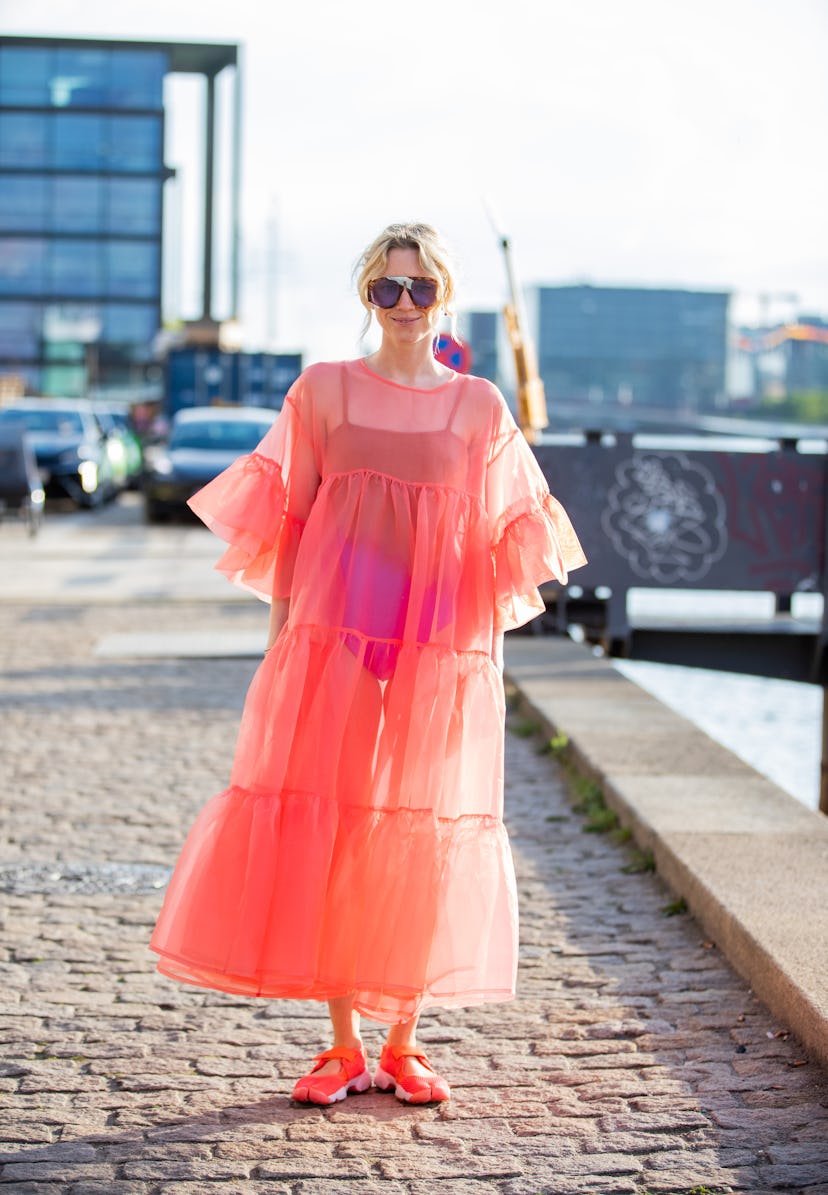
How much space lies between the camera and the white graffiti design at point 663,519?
537 inches

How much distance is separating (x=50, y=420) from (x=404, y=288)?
1132 inches

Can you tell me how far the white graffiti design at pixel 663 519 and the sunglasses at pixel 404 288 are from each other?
9.64 meters

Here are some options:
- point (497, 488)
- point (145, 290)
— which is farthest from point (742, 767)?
point (145, 290)

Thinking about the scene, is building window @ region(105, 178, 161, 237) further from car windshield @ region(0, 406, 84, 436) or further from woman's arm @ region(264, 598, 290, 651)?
woman's arm @ region(264, 598, 290, 651)

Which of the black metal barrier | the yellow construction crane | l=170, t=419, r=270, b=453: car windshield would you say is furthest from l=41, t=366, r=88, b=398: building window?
the black metal barrier

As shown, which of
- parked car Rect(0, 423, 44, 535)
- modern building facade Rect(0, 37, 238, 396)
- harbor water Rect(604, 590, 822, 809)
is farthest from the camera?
modern building facade Rect(0, 37, 238, 396)

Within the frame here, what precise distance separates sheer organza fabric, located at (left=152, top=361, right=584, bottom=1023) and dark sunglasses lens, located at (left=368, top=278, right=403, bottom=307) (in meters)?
0.17

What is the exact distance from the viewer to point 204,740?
373 inches

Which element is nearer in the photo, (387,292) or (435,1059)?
(387,292)

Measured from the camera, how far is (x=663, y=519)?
1368 cm

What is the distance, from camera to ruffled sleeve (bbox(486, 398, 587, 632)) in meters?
4.23

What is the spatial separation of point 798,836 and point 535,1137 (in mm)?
2532

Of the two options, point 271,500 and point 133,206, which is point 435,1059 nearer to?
point 271,500

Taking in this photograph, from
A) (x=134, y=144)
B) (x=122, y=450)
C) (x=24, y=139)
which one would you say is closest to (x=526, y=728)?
(x=122, y=450)
